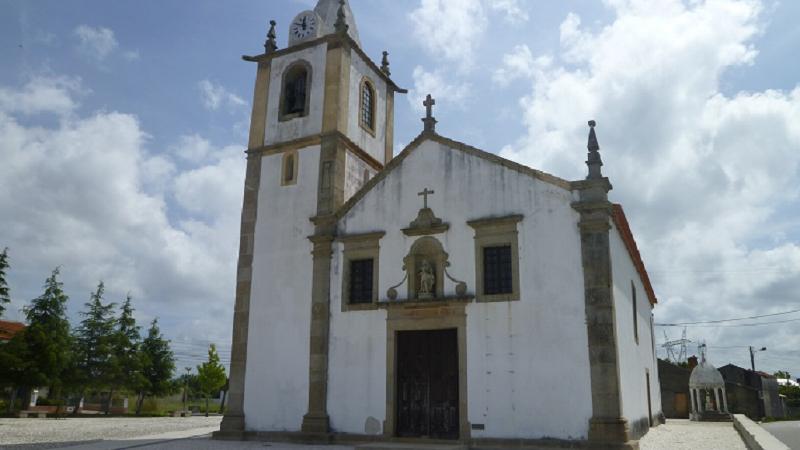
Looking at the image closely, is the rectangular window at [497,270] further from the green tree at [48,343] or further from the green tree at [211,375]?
the green tree at [211,375]

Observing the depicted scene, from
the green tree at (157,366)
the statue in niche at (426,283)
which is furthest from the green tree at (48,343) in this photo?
the statue in niche at (426,283)

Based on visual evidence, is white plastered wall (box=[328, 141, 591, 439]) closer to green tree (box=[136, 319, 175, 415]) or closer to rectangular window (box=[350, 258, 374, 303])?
rectangular window (box=[350, 258, 374, 303])

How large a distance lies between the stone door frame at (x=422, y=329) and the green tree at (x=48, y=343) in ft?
69.8

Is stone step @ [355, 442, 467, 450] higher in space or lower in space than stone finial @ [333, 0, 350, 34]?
lower

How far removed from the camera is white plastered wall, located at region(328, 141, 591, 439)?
47.7ft

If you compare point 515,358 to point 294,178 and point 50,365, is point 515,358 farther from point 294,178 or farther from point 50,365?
point 50,365

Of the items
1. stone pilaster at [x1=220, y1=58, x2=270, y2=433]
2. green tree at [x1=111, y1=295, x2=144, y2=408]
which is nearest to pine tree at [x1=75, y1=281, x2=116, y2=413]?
green tree at [x1=111, y1=295, x2=144, y2=408]

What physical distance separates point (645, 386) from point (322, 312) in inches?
427

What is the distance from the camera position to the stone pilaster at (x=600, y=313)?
44.9 ft

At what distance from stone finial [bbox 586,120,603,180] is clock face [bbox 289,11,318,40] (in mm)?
10069

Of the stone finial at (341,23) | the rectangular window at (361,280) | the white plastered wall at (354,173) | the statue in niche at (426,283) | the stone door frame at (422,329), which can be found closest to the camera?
the stone door frame at (422,329)

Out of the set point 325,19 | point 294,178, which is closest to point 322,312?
point 294,178

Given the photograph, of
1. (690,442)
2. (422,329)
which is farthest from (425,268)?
(690,442)

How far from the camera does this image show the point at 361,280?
57.6 ft
